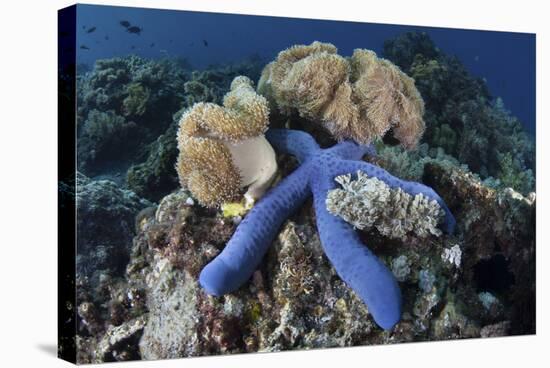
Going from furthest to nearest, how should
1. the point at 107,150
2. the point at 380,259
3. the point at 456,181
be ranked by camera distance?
the point at 456,181, the point at 380,259, the point at 107,150

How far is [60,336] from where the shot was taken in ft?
15.5

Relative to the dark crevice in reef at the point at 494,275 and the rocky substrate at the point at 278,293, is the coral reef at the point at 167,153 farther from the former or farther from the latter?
the dark crevice in reef at the point at 494,275

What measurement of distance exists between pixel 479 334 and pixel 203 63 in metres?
3.52

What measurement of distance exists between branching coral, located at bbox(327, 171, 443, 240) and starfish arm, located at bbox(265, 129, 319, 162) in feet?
1.22

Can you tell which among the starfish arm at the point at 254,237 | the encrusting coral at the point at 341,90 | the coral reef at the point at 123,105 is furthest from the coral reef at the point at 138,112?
the starfish arm at the point at 254,237

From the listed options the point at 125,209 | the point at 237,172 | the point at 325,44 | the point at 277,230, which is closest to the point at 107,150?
the point at 125,209

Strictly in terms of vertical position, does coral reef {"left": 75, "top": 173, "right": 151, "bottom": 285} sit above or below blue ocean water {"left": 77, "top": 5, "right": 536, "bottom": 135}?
below

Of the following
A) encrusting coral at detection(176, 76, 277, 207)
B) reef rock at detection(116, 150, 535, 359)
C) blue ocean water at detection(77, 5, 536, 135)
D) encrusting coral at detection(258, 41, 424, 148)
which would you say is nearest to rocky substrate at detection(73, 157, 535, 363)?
reef rock at detection(116, 150, 535, 359)

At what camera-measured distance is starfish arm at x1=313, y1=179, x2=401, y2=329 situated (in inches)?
191

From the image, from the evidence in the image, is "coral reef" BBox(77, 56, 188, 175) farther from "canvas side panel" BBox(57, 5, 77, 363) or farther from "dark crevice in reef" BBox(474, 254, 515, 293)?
"dark crevice in reef" BBox(474, 254, 515, 293)

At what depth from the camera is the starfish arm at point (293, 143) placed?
5273 millimetres

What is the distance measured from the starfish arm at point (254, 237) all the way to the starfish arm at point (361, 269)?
0.30 m

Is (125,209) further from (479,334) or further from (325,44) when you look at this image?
(479,334)

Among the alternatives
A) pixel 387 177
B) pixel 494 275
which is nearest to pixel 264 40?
pixel 387 177
